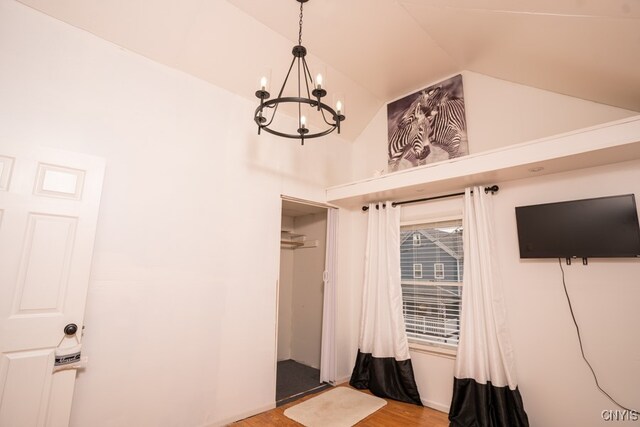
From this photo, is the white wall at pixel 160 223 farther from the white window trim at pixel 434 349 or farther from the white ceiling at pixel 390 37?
the white window trim at pixel 434 349

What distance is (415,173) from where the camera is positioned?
3174 mm

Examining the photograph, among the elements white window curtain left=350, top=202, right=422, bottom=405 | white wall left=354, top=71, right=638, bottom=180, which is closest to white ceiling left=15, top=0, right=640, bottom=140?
white wall left=354, top=71, right=638, bottom=180

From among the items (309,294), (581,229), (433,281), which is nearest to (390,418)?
(433,281)

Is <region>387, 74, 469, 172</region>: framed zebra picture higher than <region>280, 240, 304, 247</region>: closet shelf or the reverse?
higher

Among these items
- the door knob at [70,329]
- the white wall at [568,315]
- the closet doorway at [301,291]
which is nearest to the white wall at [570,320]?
the white wall at [568,315]

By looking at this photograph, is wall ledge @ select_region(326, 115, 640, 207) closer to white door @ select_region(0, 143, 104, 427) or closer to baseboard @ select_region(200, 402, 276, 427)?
baseboard @ select_region(200, 402, 276, 427)

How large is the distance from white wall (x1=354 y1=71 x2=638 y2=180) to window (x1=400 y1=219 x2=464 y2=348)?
38.9 inches

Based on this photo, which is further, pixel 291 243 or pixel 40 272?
pixel 291 243

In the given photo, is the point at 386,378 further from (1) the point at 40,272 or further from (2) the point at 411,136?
(1) the point at 40,272

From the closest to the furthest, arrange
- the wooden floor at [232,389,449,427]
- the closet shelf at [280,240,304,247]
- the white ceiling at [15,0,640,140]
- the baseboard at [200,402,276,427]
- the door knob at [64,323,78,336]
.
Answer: the door knob at [64,323,78,336] < the white ceiling at [15,0,640,140] < the baseboard at [200,402,276,427] < the wooden floor at [232,389,449,427] < the closet shelf at [280,240,304,247]

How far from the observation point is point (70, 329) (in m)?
1.94

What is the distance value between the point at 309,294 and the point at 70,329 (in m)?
3.17

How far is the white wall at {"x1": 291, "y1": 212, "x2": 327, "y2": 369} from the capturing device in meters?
4.52

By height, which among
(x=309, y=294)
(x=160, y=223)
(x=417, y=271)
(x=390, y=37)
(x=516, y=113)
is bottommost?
(x=309, y=294)
